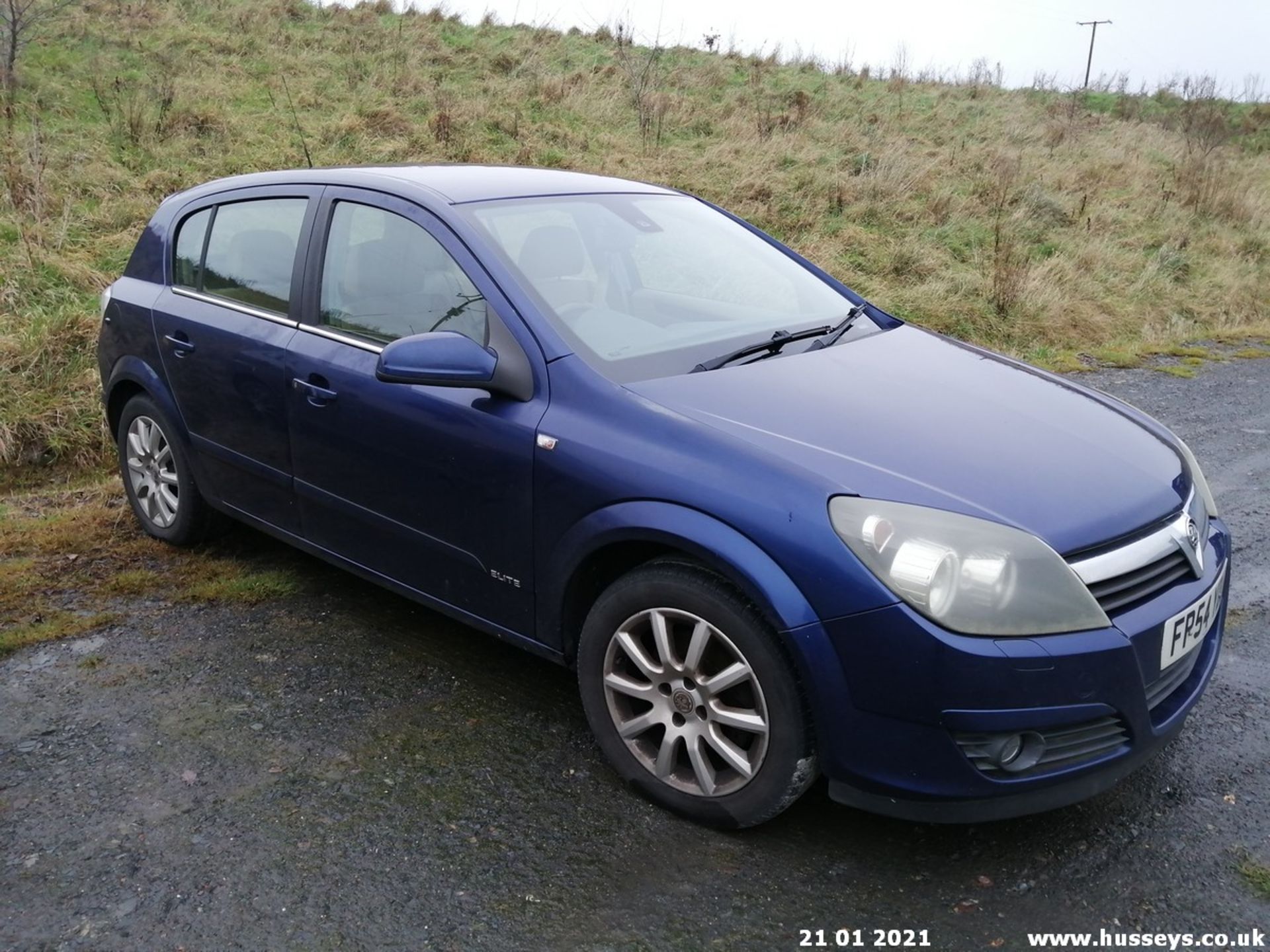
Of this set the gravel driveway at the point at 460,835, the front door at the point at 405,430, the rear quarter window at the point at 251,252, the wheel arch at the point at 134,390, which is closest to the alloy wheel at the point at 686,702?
the gravel driveway at the point at 460,835

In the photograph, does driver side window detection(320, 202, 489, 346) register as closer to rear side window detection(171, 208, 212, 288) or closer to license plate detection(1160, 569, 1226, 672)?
rear side window detection(171, 208, 212, 288)

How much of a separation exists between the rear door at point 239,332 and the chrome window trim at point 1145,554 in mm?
2525

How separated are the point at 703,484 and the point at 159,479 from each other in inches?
113

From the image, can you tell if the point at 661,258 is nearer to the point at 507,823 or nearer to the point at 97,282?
the point at 507,823

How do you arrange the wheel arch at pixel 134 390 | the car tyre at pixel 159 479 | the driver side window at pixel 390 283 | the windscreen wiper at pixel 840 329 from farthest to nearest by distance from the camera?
the car tyre at pixel 159 479
the wheel arch at pixel 134 390
the windscreen wiper at pixel 840 329
the driver side window at pixel 390 283

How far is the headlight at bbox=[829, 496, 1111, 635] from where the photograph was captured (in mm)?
2299

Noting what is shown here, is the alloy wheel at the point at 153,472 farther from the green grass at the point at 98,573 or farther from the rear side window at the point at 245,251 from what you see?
the rear side window at the point at 245,251

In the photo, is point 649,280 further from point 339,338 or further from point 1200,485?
point 1200,485

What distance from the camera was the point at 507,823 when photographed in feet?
8.89

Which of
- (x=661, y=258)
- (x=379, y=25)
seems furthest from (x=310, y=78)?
(x=661, y=258)

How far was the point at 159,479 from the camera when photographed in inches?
175

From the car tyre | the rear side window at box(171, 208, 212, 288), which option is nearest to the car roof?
the rear side window at box(171, 208, 212, 288)

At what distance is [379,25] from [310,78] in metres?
4.00

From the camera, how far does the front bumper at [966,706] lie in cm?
228
